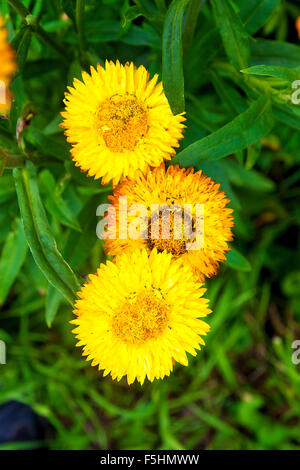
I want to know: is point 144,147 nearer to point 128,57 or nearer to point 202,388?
point 128,57

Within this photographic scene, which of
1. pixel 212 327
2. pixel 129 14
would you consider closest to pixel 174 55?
pixel 129 14

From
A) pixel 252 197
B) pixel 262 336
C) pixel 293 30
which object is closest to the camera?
pixel 293 30

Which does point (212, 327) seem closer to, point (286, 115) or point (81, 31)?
point (286, 115)

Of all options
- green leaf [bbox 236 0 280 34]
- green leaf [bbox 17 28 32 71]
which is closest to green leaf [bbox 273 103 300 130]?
green leaf [bbox 236 0 280 34]

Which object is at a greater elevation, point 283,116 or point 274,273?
point 283,116

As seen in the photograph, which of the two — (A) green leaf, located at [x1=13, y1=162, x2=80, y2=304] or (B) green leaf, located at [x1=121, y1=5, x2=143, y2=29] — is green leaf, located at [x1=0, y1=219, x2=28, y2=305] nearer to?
(A) green leaf, located at [x1=13, y1=162, x2=80, y2=304]

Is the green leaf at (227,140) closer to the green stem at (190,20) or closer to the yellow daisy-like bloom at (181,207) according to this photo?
the yellow daisy-like bloom at (181,207)
